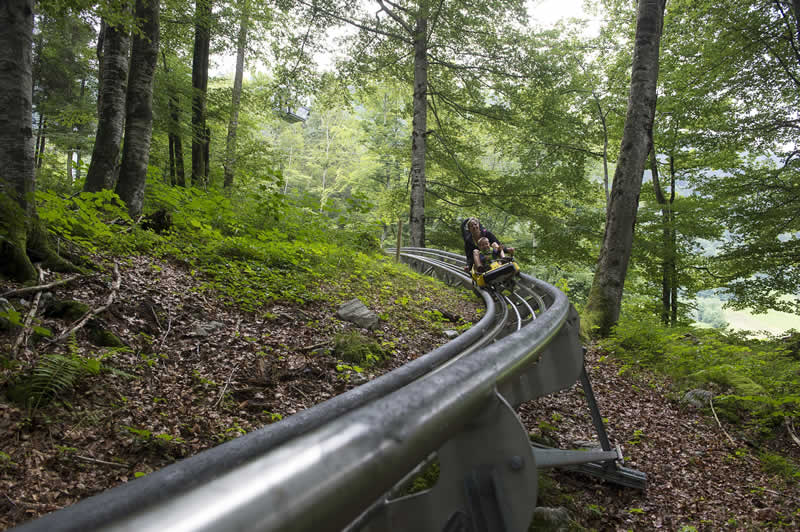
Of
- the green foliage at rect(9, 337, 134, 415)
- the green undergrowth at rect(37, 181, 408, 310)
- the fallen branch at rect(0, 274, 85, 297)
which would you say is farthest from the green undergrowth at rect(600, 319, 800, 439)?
the fallen branch at rect(0, 274, 85, 297)

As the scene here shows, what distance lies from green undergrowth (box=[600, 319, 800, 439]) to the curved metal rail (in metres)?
4.52

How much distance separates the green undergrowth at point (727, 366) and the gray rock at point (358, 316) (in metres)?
4.34

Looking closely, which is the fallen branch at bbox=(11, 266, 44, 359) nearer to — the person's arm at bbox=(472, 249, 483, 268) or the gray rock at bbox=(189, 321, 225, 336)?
the gray rock at bbox=(189, 321, 225, 336)

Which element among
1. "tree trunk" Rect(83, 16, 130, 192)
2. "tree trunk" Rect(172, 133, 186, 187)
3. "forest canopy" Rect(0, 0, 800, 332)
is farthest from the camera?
"tree trunk" Rect(172, 133, 186, 187)

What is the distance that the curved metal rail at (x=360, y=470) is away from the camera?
21.9 inches

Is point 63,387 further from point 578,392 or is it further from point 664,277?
point 664,277

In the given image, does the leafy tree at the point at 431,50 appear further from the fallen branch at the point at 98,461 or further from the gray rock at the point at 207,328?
the fallen branch at the point at 98,461

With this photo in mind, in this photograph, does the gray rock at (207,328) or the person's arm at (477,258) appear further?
the person's arm at (477,258)

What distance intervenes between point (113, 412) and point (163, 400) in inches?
15.5

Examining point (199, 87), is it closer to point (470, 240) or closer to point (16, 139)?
point (16, 139)

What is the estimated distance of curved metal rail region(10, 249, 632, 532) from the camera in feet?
1.82

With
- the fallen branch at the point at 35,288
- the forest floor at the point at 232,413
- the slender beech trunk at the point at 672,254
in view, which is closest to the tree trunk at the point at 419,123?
the slender beech trunk at the point at 672,254

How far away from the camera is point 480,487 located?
1252 millimetres

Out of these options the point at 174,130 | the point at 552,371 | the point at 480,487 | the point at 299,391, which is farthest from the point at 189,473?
the point at 174,130
